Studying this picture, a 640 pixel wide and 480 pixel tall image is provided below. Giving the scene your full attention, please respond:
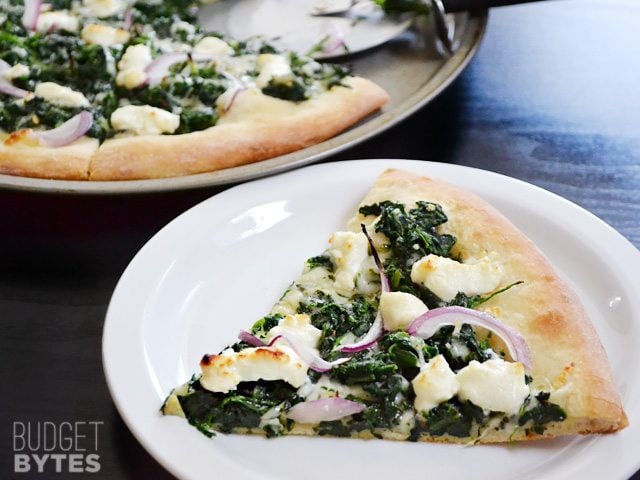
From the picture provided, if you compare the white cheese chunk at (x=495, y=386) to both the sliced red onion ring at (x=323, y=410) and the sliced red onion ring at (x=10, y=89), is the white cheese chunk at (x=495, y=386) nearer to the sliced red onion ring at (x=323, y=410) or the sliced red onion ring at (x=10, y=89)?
the sliced red onion ring at (x=323, y=410)

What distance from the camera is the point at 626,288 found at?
256cm

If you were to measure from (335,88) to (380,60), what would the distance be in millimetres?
520

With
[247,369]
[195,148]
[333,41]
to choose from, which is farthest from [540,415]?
[333,41]

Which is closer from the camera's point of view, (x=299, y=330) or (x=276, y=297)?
(x=299, y=330)

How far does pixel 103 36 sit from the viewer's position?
161 inches

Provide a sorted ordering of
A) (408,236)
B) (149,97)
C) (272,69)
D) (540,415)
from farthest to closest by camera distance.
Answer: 1. (272,69)
2. (149,97)
3. (408,236)
4. (540,415)

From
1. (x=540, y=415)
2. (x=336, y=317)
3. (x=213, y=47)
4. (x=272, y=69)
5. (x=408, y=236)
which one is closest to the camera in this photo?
(x=540, y=415)

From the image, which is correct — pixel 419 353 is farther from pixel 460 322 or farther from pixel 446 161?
pixel 446 161

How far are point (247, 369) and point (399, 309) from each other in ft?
1.62

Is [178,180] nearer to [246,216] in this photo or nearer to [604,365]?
[246,216]

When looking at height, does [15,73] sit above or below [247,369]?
below

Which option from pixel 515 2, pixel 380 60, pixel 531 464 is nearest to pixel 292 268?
pixel 531 464

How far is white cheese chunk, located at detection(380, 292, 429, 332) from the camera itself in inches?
95.5

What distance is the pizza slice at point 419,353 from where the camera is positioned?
7.22 ft
